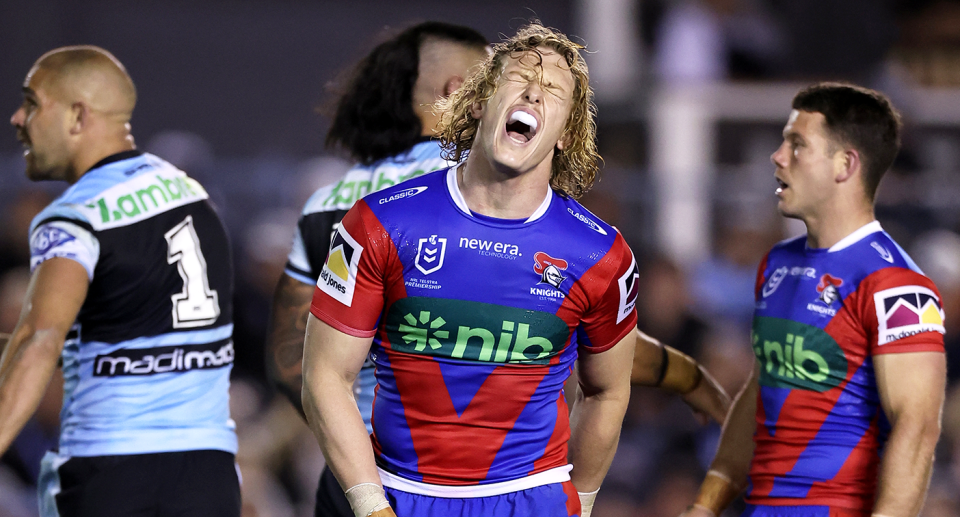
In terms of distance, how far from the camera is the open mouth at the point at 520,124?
3.12 m

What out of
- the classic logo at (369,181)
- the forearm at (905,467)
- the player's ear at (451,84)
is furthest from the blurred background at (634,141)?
the forearm at (905,467)

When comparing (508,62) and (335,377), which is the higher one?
(508,62)

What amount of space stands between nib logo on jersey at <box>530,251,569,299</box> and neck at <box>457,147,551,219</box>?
14 cm

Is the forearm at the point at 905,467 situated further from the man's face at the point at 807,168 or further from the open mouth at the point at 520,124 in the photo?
the open mouth at the point at 520,124

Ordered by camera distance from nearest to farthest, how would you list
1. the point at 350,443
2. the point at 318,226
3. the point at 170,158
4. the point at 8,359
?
the point at 350,443 < the point at 8,359 < the point at 318,226 < the point at 170,158

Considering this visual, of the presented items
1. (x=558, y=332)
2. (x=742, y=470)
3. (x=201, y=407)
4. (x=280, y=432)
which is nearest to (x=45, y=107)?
(x=201, y=407)

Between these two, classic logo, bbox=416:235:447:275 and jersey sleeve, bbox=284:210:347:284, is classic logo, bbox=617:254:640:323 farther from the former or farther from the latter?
jersey sleeve, bbox=284:210:347:284

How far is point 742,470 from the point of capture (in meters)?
4.29

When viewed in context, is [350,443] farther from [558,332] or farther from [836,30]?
[836,30]

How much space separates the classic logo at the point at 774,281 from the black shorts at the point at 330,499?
1.77m

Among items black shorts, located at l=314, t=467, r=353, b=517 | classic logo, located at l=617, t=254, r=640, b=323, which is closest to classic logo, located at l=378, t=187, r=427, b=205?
classic logo, located at l=617, t=254, r=640, b=323

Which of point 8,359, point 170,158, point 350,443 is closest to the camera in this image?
point 350,443

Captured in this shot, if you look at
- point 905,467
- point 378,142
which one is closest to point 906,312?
point 905,467

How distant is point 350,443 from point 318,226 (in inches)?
50.6
